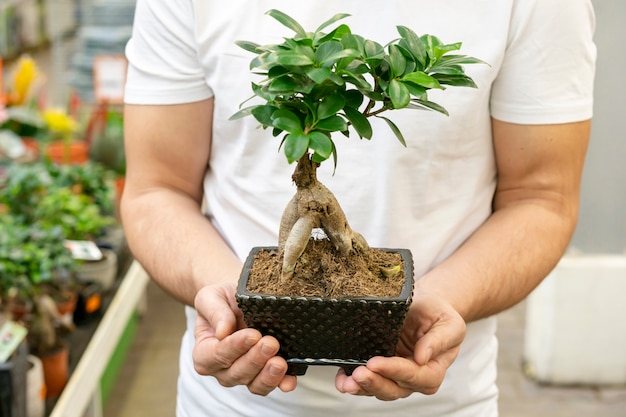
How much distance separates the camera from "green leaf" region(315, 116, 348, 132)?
0.96 metres

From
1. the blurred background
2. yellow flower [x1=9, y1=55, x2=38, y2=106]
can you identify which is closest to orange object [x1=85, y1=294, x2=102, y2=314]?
the blurred background

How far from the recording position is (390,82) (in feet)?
3.18

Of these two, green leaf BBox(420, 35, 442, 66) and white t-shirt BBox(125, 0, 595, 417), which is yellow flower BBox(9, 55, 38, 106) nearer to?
white t-shirt BBox(125, 0, 595, 417)

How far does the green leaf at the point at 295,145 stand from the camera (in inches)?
36.4

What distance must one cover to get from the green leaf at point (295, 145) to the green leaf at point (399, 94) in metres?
0.10

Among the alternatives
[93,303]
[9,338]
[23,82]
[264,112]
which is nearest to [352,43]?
[264,112]

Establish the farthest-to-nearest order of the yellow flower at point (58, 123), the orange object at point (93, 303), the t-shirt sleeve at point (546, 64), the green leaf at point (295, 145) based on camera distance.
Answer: the yellow flower at point (58, 123) → the orange object at point (93, 303) → the t-shirt sleeve at point (546, 64) → the green leaf at point (295, 145)

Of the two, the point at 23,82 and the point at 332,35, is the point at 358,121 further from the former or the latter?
the point at 23,82

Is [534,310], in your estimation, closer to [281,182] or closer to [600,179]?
[600,179]

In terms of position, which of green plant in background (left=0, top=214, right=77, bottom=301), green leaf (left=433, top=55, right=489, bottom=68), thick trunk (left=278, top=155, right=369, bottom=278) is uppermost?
green leaf (left=433, top=55, right=489, bottom=68)

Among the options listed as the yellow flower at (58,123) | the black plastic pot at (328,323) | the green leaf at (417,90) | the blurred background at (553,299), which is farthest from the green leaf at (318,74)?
the yellow flower at (58,123)

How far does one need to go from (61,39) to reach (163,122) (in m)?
3.24

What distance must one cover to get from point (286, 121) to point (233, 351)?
289 mm

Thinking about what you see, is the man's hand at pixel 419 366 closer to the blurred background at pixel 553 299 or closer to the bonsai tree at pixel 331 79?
the bonsai tree at pixel 331 79
